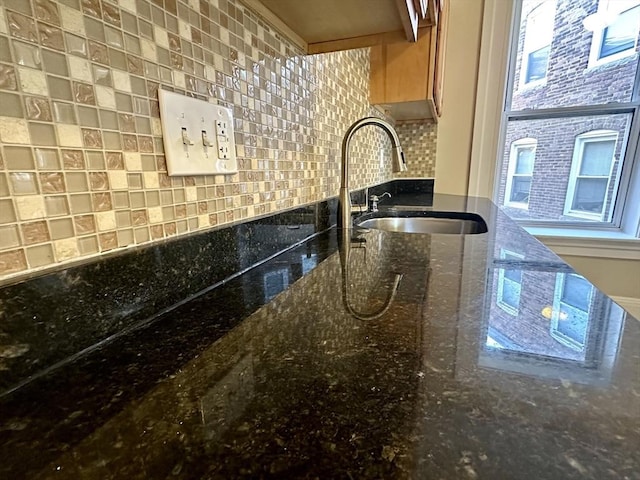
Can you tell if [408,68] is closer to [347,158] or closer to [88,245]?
[347,158]

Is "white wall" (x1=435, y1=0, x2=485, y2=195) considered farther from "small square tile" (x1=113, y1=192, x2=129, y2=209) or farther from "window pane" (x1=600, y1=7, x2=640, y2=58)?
"small square tile" (x1=113, y1=192, x2=129, y2=209)

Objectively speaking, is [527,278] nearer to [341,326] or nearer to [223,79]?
[341,326]

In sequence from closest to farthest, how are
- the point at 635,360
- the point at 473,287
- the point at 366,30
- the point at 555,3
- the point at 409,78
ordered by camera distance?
the point at 635,360 < the point at 473,287 < the point at 366,30 < the point at 409,78 < the point at 555,3

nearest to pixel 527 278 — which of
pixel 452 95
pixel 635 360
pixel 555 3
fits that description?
pixel 635 360

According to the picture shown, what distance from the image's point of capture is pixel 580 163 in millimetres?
2172

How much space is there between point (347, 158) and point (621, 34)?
222cm

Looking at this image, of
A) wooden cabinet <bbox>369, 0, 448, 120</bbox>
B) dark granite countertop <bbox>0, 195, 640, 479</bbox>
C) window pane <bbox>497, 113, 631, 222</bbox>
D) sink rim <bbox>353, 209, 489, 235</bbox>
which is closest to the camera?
dark granite countertop <bbox>0, 195, 640, 479</bbox>

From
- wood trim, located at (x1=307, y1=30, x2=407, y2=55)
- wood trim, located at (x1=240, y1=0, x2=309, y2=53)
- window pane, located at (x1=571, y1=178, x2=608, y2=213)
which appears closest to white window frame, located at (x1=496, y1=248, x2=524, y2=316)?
wood trim, located at (x1=307, y1=30, x2=407, y2=55)

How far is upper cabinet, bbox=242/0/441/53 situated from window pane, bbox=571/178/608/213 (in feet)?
6.99

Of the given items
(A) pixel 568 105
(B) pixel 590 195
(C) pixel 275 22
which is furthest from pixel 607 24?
(C) pixel 275 22

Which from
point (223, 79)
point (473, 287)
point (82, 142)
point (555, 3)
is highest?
point (555, 3)

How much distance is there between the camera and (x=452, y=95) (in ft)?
7.24

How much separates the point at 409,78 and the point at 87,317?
5.33 ft

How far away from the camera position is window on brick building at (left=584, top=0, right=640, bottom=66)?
190 centimetres
